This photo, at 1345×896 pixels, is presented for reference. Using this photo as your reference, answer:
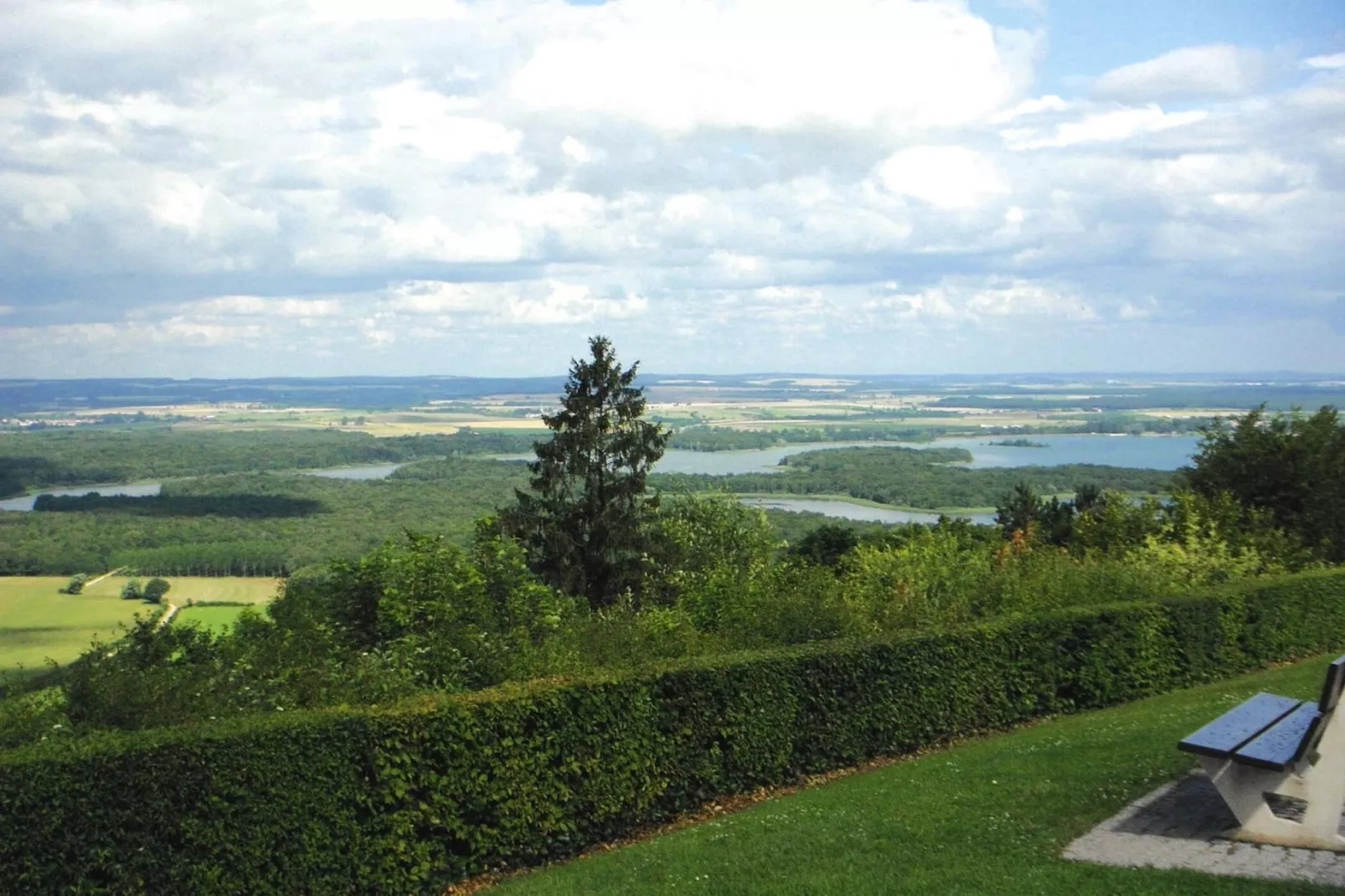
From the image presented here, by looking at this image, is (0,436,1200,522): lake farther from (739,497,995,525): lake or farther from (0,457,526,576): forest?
(0,457,526,576): forest

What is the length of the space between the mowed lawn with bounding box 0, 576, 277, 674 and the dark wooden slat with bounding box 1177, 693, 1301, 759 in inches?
824

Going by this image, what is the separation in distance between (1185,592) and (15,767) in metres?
18.3

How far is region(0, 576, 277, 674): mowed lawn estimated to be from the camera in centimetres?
2858

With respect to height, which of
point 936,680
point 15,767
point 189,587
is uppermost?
point 15,767

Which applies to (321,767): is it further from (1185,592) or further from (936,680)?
(1185,592)

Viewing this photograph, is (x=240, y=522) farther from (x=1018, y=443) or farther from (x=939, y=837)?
(x=1018, y=443)

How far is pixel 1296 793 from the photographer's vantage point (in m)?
8.68

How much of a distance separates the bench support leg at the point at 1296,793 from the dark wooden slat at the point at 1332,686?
0.37 meters

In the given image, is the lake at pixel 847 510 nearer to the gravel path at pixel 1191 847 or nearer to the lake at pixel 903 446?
the lake at pixel 903 446

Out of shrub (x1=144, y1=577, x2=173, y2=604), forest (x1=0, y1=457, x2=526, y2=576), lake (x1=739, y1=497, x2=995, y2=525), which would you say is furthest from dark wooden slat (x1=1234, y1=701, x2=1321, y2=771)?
lake (x1=739, y1=497, x2=995, y2=525)

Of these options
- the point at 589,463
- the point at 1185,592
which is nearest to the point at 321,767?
the point at 1185,592

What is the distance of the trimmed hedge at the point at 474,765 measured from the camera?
29.6 feet

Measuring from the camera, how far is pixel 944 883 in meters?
8.48

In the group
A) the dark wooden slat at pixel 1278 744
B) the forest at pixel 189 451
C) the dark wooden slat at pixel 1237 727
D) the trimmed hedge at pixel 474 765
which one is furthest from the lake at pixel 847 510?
the dark wooden slat at pixel 1278 744
